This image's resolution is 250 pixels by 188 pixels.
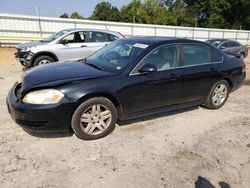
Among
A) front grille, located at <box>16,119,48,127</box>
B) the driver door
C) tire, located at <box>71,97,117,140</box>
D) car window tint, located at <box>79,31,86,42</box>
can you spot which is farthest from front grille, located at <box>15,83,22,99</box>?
car window tint, located at <box>79,31,86,42</box>

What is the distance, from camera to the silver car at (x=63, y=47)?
8133 mm

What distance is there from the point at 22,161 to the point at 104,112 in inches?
51.7

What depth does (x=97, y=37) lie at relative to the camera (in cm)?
916

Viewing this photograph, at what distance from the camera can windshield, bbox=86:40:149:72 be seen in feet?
13.5

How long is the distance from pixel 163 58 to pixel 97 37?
5.29 m

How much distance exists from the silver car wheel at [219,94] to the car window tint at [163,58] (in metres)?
1.39

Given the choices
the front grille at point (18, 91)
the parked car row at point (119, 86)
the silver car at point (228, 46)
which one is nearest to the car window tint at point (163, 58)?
the parked car row at point (119, 86)

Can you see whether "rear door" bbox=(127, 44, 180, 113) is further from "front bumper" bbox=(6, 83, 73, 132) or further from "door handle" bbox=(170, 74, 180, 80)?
"front bumper" bbox=(6, 83, 73, 132)

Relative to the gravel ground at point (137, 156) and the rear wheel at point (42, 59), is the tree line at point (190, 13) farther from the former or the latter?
the gravel ground at point (137, 156)

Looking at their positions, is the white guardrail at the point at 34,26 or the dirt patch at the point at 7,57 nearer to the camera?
the dirt patch at the point at 7,57

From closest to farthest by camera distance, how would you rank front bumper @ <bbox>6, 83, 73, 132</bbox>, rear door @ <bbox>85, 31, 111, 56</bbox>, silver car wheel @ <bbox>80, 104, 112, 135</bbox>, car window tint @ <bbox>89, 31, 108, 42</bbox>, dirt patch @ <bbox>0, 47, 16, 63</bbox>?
front bumper @ <bbox>6, 83, 73, 132</bbox> < silver car wheel @ <bbox>80, 104, 112, 135</bbox> < rear door @ <bbox>85, 31, 111, 56</bbox> < car window tint @ <bbox>89, 31, 108, 42</bbox> < dirt patch @ <bbox>0, 47, 16, 63</bbox>

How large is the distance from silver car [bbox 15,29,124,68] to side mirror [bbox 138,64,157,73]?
495 centimetres

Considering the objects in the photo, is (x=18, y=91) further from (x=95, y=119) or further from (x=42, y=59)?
(x=42, y=59)

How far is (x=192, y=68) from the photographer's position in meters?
4.66
